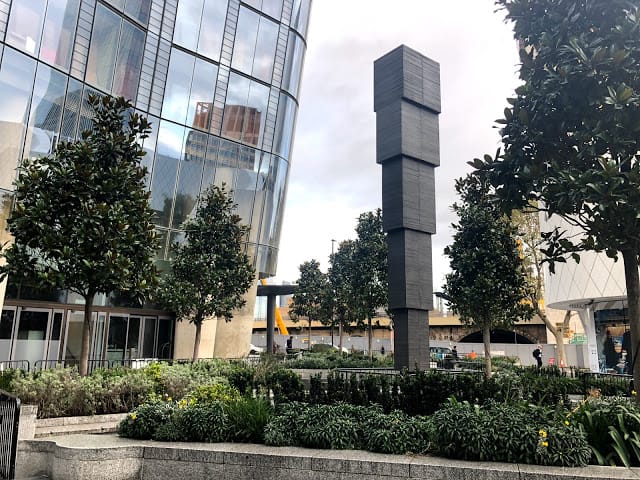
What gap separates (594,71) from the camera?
7227 mm

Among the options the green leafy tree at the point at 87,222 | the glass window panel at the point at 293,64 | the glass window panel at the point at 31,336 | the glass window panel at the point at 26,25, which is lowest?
the glass window panel at the point at 31,336

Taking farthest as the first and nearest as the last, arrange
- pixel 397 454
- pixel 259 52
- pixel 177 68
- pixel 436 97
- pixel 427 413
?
1. pixel 259 52
2. pixel 177 68
3. pixel 436 97
4. pixel 427 413
5. pixel 397 454

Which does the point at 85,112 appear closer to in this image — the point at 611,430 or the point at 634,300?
the point at 634,300

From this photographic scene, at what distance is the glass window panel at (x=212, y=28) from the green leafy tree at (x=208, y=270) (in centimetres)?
925

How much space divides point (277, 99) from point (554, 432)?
26522mm

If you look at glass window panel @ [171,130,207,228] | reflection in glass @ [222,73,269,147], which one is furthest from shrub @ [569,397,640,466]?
reflection in glass @ [222,73,269,147]

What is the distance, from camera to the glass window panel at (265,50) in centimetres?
2911

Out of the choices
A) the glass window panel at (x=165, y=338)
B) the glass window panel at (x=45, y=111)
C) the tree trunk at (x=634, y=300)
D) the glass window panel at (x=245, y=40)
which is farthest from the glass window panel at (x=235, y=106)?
the tree trunk at (x=634, y=300)

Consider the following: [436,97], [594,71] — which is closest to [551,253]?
[594,71]

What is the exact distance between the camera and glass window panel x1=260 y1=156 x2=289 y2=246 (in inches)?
1182

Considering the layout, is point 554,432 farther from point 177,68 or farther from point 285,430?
point 177,68

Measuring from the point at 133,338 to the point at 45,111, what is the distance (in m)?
11.6

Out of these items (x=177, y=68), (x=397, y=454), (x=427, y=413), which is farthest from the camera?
(x=177, y=68)

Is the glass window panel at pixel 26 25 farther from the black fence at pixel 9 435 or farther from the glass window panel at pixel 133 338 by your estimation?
the black fence at pixel 9 435
